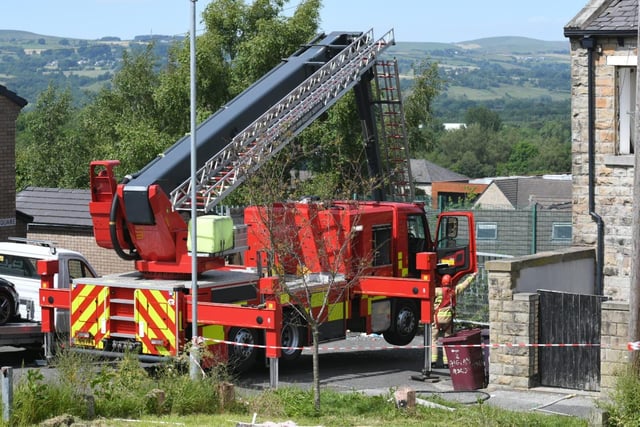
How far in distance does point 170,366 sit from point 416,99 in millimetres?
26954

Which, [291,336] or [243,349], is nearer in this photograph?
[243,349]

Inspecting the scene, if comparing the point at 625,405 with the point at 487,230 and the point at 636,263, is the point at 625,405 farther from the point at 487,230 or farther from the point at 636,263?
the point at 487,230

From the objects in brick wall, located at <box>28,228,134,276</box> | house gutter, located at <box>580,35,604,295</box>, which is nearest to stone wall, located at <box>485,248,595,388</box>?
house gutter, located at <box>580,35,604,295</box>

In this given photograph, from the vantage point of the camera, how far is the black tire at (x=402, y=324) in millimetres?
22641

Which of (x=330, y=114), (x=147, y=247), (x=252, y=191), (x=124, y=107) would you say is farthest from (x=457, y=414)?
(x=124, y=107)

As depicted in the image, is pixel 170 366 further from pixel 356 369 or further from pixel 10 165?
pixel 10 165

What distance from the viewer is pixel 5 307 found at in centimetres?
2102

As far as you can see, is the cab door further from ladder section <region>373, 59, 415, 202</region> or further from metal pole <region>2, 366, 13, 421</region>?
metal pole <region>2, 366, 13, 421</region>

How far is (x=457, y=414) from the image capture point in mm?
15695

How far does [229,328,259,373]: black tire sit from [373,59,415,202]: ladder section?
6871 mm

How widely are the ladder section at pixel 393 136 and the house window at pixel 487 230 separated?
752 cm

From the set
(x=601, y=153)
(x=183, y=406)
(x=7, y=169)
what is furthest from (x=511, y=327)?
(x=7, y=169)

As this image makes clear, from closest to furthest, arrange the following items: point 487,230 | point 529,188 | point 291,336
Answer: point 291,336 → point 487,230 → point 529,188

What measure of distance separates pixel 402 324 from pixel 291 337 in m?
2.98
